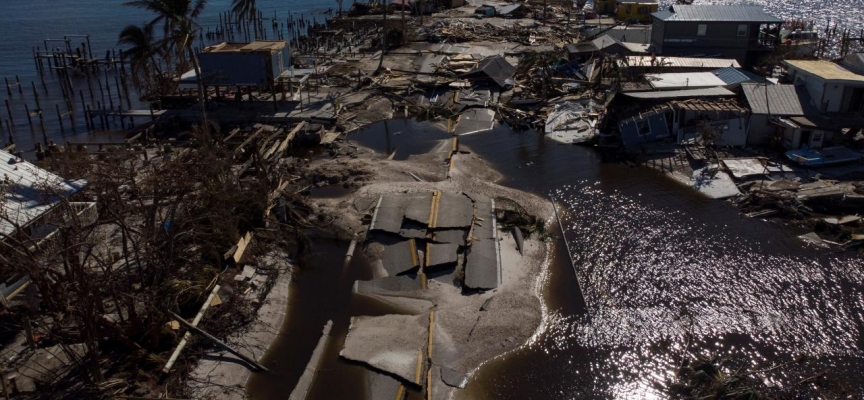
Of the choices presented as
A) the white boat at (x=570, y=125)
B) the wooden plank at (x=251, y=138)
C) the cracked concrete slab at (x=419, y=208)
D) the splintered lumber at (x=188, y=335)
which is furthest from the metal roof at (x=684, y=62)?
the splintered lumber at (x=188, y=335)

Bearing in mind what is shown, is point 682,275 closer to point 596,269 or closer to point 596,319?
point 596,269

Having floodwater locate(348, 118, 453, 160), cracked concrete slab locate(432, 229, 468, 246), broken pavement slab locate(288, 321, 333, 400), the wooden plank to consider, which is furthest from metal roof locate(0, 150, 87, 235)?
floodwater locate(348, 118, 453, 160)

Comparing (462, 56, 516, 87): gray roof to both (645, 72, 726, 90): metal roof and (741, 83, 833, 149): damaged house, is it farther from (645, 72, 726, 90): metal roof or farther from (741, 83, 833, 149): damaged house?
(741, 83, 833, 149): damaged house

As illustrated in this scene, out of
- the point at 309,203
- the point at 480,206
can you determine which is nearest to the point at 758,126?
the point at 480,206

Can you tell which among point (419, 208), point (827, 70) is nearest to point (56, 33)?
point (419, 208)

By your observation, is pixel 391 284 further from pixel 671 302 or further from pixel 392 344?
pixel 671 302

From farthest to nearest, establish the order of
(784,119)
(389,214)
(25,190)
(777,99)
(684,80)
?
(684,80) < (777,99) < (784,119) < (389,214) < (25,190)
